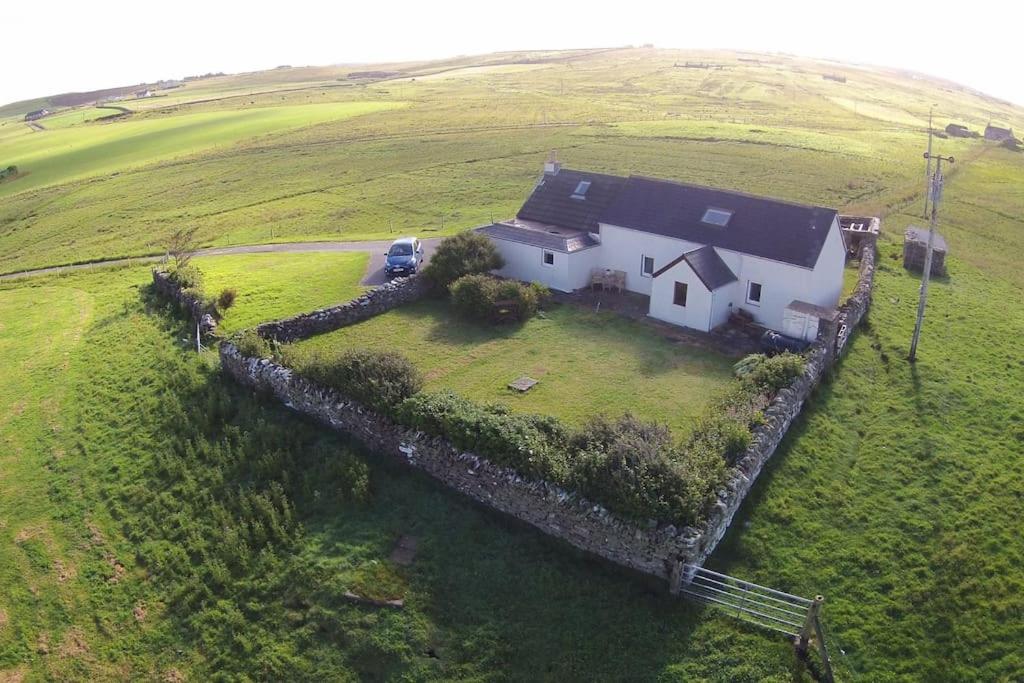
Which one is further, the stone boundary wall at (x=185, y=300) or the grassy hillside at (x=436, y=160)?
the grassy hillside at (x=436, y=160)

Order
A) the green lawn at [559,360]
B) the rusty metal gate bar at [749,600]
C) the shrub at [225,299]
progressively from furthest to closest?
the shrub at [225,299]
the green lawn at [559,360]
the rusty metal gate bar at [749,600]

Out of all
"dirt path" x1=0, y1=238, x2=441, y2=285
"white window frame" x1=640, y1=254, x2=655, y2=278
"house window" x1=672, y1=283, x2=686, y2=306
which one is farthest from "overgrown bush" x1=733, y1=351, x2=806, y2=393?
"dirt path" x1=0, y1=238, x2=441, y2=285

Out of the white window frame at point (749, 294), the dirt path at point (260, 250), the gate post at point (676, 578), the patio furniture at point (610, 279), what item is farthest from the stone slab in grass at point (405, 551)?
the dirt path at point (260, 250)

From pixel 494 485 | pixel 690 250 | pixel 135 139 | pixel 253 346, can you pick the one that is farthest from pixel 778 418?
pixel 135 139

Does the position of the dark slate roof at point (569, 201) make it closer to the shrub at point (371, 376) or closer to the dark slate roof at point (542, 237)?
the dark slate roof at point (542, 237)

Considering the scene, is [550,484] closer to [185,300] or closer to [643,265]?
[643,265]

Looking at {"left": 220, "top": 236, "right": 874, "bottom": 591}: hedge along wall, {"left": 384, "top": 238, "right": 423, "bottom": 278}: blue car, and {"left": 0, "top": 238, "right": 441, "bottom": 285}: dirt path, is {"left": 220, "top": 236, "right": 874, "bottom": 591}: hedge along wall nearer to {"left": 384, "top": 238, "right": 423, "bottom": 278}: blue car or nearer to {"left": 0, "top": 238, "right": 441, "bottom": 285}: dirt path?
{"left": 384, "top": 238, "right": 423, "bottom": 278}: blue car
